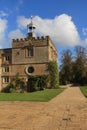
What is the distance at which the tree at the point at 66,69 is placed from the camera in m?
66.7

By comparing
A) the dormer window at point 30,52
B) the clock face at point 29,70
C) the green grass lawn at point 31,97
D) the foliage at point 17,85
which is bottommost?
the green grass lawn at point 31,97

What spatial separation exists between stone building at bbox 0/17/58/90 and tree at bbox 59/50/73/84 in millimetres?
20996

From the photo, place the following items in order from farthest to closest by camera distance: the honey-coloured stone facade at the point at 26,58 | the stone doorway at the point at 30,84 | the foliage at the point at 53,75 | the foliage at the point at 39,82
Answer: the honey-coloured stone facade at the point at 26,58, the stone doorway at the point at 30,84, the foliage at the point at 53,75, the foliage at the point at 39,82

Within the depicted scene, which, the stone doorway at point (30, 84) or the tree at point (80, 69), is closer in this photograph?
the stone doorway at point (30, 84)

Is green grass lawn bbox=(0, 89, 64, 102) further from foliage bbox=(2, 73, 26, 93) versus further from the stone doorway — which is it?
foliage bbox=(2, 73, 26, 93)

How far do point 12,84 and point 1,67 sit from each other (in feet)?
13.1

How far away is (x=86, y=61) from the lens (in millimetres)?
68500

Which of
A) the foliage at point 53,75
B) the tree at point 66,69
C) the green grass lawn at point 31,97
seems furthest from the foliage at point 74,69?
the green grass lawn at point 31,97

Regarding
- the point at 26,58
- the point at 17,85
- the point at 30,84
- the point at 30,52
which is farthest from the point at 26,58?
the point at 17,85

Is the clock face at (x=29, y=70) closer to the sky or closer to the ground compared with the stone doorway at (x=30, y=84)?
closer to the sky

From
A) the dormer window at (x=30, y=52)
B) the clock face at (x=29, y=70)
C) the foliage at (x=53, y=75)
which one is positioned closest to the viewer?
the foliage at (x=53, y=75)

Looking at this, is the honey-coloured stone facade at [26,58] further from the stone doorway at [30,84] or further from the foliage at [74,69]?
the foliage at [74,69]

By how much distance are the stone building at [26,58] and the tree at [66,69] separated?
2100 cm

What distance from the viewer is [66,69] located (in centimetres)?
6788
